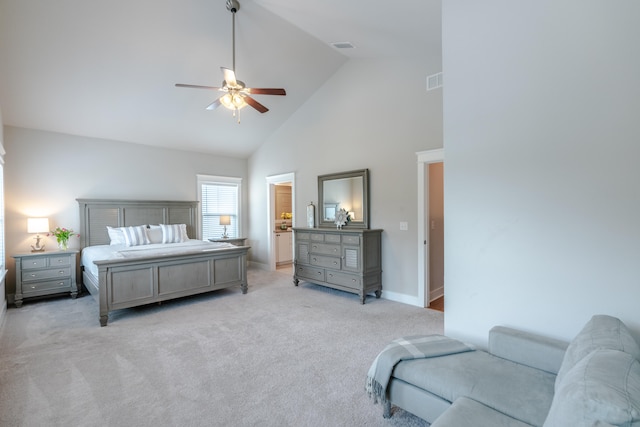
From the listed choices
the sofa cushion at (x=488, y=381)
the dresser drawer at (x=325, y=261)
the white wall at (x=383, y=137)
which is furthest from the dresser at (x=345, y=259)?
the sofa cushion at (x=488, y=381)

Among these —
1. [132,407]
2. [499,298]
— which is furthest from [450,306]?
[132,407]

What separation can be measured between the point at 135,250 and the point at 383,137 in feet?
14.4

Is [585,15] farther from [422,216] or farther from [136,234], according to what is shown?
[136,234]

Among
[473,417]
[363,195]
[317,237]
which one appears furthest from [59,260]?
[473,417]

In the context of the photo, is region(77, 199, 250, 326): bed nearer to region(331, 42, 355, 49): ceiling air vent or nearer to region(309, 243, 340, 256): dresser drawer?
region(309, 243, 340, 256): dresser drawer

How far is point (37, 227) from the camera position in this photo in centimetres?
484

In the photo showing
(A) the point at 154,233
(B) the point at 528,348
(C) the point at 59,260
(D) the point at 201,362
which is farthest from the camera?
(A) the point at 154,233

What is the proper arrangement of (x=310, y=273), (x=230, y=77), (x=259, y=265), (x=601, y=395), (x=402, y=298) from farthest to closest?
1. (x=259, y=265)
2. (x=310, y=273)
3. (x=402, y=298)
4. (x=230, y=77)
5. (x=601, y=395)

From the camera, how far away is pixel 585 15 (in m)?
1.87

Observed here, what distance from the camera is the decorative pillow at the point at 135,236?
5391mm

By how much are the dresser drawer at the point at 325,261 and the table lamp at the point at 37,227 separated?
4367 millimetres

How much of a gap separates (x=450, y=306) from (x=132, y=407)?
2.53 meters

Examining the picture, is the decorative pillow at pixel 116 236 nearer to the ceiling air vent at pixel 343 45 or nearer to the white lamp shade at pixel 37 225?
the white lamp shade at pixel 37 225

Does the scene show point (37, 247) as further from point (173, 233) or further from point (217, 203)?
point (217, 203)
